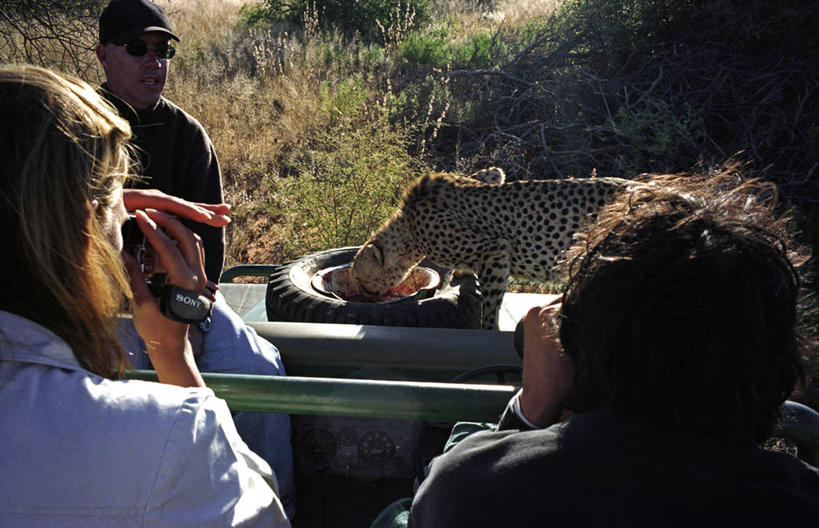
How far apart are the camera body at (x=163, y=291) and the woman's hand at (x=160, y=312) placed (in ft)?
0.08

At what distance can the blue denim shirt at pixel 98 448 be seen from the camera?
0.89 m

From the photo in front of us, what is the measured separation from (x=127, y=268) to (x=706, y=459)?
1.09m

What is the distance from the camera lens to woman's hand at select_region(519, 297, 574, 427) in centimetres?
113

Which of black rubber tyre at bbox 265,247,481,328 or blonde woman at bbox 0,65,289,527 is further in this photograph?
black rubber tyre at bbox 265,247,481,328

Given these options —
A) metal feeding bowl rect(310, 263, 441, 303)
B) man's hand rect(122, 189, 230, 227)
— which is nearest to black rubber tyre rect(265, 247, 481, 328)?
metal feeding bowl rect(310, 263, 441, 303)

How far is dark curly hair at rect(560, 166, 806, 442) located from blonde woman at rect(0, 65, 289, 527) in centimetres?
57

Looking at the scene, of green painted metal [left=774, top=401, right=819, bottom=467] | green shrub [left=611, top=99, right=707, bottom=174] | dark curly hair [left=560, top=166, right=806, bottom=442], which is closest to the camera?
dark curly hair [left=560, top=166, right=806, bottom=442]

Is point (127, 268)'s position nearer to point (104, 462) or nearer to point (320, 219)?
point (104, 462)

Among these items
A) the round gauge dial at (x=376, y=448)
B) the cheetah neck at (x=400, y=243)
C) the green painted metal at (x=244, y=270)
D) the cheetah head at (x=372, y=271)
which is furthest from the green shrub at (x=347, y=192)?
the round gauge dial at (x=376, y=448)

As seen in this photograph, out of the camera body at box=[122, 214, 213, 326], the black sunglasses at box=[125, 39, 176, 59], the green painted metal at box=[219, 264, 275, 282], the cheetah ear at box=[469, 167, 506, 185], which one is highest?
the black sunglasses at box=[125, 39, 176, 59]

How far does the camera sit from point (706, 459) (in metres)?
0.86

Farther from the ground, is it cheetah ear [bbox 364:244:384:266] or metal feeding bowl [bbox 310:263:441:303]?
cheetah ear [bbox 364:244:384:266]

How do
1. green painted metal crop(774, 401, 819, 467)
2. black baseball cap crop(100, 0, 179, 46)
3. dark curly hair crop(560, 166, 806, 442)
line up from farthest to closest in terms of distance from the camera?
black baseball cap crop(100, 0, 179, 46), green painted metal crop(774, 401, 819, 467), dark curly hair crop(560, 166, 806, 442)

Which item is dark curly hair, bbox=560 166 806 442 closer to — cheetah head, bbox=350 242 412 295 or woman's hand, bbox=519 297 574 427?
woman's hand, bbox=519 297 574 427
